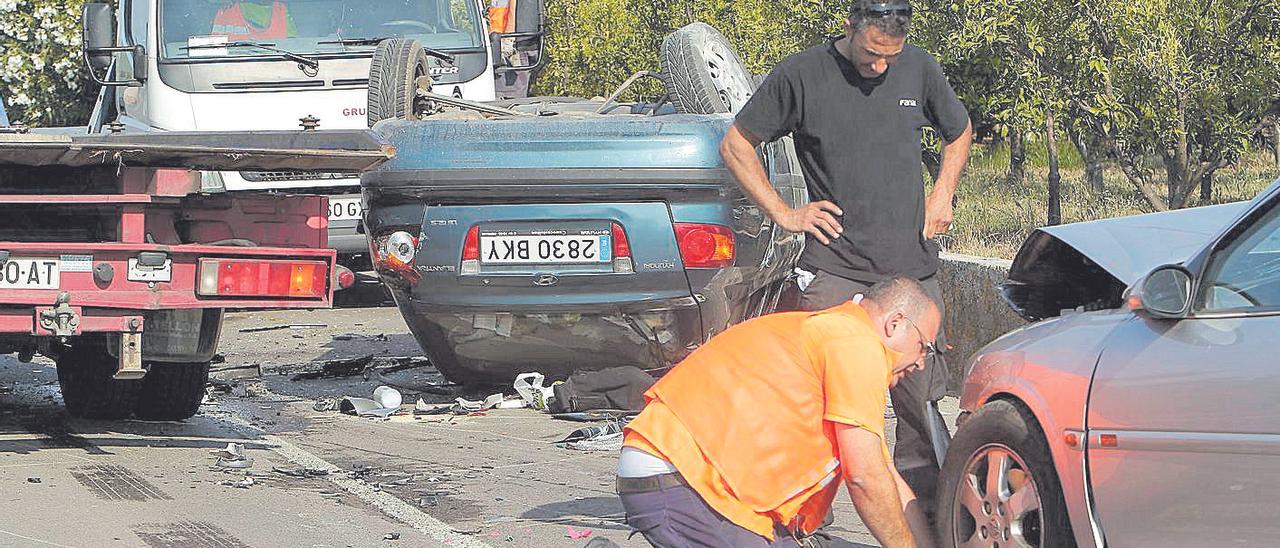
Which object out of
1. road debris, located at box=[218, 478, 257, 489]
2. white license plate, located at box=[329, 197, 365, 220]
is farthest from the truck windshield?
road debris, located at box=[218, 478, 257, 489]

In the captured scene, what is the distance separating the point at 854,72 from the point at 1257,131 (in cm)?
629

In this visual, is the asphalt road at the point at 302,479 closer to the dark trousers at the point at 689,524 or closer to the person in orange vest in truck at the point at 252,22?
the dark trousers at the point at 689,524

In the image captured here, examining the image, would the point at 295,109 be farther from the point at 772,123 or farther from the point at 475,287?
the point at 772,123

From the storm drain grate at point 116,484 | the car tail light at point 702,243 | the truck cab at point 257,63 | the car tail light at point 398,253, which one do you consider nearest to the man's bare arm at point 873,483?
the storm drain grate at point 116,484

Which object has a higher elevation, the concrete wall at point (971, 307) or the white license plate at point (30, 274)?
the white license plate at point (30, 274)

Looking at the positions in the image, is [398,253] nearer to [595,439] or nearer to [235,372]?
[595,439]

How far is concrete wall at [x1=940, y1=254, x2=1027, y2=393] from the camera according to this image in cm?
876

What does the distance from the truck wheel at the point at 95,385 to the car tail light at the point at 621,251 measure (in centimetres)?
245

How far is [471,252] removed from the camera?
25.0ft

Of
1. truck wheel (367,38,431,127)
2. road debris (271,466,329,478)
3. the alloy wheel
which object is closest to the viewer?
the alloy wheel

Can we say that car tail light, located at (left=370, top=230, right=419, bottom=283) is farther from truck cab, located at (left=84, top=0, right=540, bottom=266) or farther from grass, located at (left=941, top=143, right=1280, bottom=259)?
grass, located at (left=941, top=143, right=1280, bottom=259)

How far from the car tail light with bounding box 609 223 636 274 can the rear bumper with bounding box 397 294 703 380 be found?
7.4 inches

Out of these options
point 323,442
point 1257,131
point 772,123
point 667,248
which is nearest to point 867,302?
point 772,123

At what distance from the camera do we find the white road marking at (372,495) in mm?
5848
